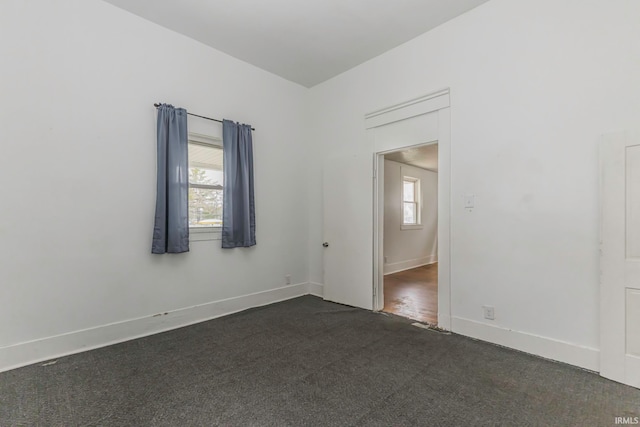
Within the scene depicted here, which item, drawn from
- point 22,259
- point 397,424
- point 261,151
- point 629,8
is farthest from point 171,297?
point 629,8

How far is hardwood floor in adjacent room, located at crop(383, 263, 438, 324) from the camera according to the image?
12.3ft

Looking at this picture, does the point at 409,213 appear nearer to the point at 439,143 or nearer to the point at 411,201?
the point at 411,201

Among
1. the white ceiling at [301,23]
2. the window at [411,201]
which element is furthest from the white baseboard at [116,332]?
the window at [411,201]

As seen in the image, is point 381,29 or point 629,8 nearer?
point 629,8

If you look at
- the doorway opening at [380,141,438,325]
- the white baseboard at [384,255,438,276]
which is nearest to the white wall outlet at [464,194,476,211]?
the doorway opening at [380,141,438,325]

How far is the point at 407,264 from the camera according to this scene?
7145 millimetres

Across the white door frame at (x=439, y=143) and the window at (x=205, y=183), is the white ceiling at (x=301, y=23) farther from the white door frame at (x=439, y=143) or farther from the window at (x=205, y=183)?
the window at (x=205, y=183)

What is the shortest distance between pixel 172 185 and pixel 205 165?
1.86 feet

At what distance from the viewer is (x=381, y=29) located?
3.33m

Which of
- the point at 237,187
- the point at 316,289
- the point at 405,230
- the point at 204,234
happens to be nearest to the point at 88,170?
the point at 204,234

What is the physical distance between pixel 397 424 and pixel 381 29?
143 inches

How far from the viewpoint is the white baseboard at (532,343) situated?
2.36 meters

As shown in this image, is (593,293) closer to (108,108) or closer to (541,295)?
(541,295)

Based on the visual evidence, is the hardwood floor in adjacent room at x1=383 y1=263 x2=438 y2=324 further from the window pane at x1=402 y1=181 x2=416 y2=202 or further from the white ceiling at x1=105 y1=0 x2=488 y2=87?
the white ceiling at x1=105 y1=0 x2=488 y2=87
